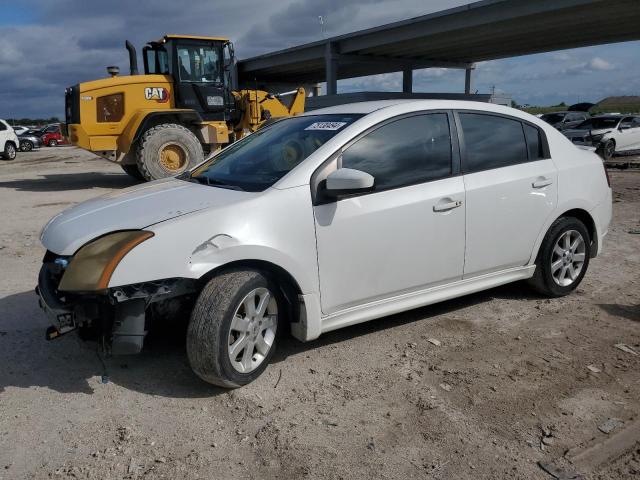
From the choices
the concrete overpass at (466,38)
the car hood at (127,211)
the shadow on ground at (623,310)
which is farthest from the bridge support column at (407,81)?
the car hood at (127,211)

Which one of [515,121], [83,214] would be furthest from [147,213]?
[515,121]

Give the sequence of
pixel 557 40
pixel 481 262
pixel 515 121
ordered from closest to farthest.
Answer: pixel 481 262 < pixel 515 121 < pixel 557 40

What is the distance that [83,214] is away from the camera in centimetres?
368

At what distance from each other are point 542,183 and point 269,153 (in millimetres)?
2273

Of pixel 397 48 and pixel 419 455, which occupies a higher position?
pixel 397 48

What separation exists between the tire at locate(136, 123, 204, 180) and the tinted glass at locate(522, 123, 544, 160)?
345 inches

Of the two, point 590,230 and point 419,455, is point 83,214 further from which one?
point 590,230

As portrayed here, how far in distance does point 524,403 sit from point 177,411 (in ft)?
6.59

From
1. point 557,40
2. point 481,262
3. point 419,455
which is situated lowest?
point 419,455

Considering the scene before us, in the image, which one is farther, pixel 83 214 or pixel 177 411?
pixel 83 214

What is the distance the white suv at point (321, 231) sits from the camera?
10.5ft

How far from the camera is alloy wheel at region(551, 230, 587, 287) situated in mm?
4961

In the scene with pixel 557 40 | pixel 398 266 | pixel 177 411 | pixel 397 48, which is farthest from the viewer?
pixel 397 48

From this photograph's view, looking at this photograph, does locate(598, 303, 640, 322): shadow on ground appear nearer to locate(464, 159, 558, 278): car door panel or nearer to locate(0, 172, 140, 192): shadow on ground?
locate(464, 159, 558, 278): car door panel
